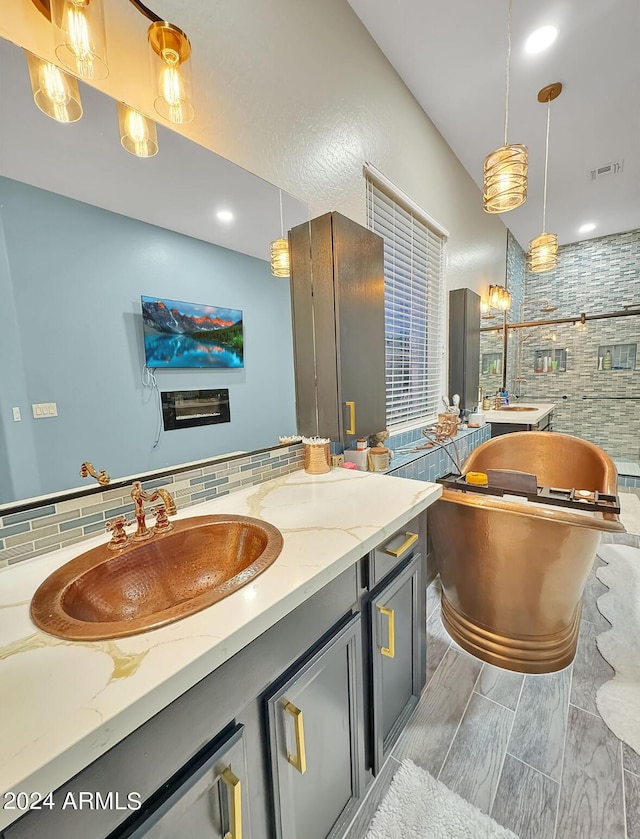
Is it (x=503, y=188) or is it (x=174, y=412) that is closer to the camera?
(x=174, y=412)

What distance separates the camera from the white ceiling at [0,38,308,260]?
2.56 ft

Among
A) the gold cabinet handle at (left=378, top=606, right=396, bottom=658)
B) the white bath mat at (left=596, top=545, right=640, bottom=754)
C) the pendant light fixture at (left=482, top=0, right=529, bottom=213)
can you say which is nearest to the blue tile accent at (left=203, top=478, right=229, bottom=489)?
the gold cabinet handle at (left=378, top=606, right=396, bottom=658)

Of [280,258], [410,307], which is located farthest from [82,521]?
[410,307]

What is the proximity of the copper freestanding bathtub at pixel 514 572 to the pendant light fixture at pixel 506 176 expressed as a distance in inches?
64.1

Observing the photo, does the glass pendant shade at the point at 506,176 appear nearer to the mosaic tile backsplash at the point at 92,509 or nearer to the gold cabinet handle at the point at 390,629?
the mosaic tile backsplash at the point at 92,509

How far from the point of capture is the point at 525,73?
2.18m

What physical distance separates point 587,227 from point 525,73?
337 cm

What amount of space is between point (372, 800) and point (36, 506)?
1.36 metres

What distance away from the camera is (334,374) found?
1.50 metres

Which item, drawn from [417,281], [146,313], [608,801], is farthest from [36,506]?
[417,281]

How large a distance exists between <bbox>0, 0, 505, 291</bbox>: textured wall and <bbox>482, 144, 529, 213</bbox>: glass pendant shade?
59 centimetres

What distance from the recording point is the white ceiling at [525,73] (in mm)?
1801

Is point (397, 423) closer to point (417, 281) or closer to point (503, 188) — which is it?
point (417, 281)

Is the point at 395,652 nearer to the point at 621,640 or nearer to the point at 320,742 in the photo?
the point at 320,742
